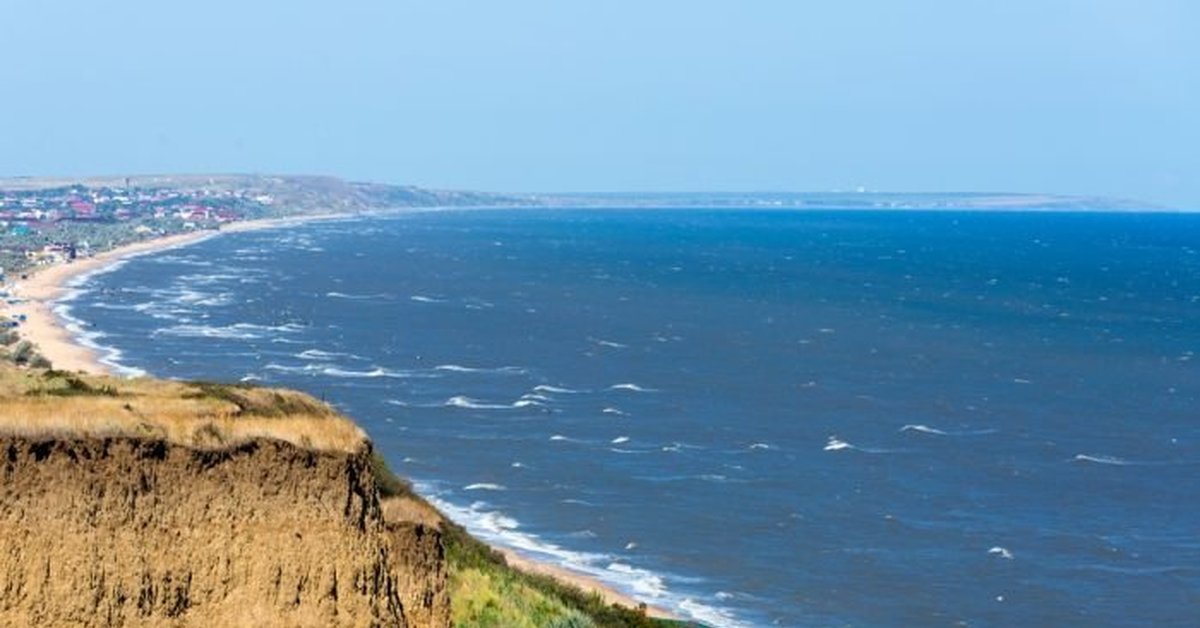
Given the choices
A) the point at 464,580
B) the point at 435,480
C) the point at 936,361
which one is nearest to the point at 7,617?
the point at 464,580

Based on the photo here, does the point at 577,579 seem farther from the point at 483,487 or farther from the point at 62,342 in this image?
the point at 62,342

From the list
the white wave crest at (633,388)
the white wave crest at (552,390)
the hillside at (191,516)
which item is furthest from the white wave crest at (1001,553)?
the hillside at (191,516)

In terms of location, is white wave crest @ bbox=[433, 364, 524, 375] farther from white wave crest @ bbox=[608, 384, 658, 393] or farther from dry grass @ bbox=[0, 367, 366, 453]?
dry grass @ bbox=[0, 367, 366, 453]

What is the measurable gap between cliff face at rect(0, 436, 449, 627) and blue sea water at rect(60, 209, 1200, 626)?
31532 millimetres

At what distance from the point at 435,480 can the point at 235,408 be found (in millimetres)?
48902

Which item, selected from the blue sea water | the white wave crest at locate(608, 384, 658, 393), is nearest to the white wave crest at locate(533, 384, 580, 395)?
the blue sea water

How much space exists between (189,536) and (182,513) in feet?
→ 1.42

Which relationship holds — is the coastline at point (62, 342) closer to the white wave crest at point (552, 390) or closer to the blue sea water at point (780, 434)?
the blue sea water at point (780, 434)

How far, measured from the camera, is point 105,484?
25.8 metres

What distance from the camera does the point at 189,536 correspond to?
26344mm

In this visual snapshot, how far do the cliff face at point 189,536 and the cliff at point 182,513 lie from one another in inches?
0.9

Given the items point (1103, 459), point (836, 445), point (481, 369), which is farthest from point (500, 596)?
point (481, 369)

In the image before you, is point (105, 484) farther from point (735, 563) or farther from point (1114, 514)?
point (1114, 514)

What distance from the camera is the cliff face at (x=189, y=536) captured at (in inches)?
997
